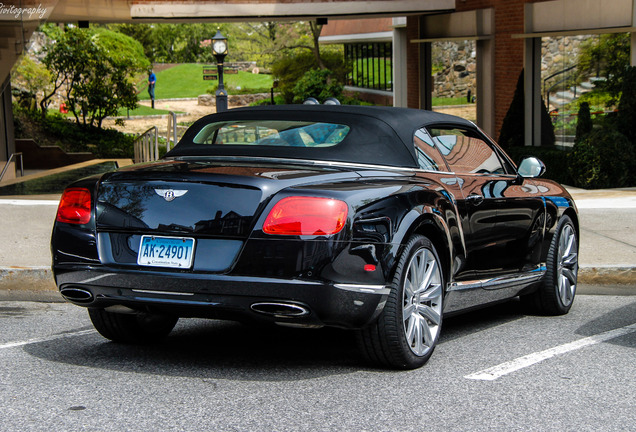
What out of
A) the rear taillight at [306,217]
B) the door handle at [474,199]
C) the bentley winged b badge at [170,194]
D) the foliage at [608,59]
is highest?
the foliage at [608,59]

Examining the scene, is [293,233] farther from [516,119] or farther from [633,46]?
[516,119]

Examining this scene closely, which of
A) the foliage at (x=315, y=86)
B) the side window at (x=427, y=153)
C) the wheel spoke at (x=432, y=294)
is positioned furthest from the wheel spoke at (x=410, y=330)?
the foliage at (x=315, y=86)

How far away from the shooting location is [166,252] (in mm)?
5141

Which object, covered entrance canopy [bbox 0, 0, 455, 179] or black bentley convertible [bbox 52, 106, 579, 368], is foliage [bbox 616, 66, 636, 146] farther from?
black bentley convertible [bbox 52, 106, 579, 368]

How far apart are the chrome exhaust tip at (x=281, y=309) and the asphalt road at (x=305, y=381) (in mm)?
386

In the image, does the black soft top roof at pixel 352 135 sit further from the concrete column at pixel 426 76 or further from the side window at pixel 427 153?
the concrete column at pixel 426 76

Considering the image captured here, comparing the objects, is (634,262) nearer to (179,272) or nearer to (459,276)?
(459,276)

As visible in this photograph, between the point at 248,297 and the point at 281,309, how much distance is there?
0.60 feet

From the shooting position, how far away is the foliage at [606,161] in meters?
16.9

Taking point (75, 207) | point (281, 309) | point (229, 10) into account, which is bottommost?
point (281, 309)

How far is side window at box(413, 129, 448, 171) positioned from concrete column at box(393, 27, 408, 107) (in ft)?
80.0

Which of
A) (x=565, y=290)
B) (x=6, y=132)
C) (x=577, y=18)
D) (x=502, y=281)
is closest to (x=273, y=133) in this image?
(x=502, y=281)

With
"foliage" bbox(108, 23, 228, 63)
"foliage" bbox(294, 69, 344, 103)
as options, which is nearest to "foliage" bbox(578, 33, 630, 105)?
"foliage" bbox(294, 69, 344, 103)

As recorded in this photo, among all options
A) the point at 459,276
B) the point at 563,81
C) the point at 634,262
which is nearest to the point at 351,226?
the point at 459,276
